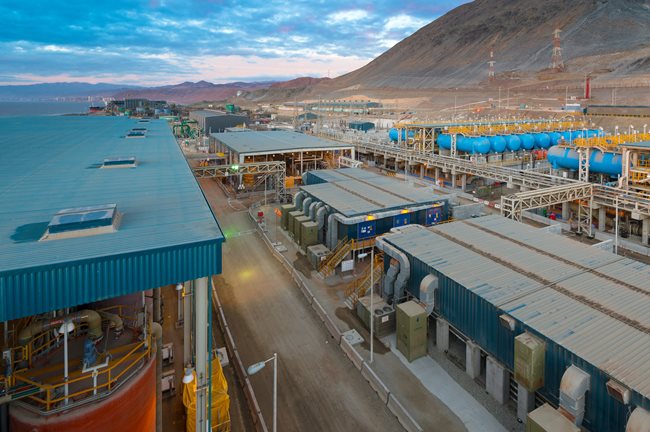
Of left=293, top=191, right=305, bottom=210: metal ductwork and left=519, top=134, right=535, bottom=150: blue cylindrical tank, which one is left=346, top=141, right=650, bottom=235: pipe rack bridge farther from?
left=519, top=134, right=535, bottom=150: blue cylindrical tank

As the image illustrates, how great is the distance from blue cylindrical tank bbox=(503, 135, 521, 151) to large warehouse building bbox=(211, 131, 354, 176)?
20768mm

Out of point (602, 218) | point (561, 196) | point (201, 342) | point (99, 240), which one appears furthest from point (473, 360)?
point (602, 218)

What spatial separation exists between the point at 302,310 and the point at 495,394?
10392 mm

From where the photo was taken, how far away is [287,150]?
51031 mm

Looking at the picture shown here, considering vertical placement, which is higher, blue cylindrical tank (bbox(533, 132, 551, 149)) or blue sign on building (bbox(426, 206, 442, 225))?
blue cylindrical tank (bbox(533, 132, 551, 149))

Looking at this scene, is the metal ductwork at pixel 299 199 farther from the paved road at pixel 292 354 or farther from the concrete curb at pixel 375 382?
the concrete curb at pixel 375 382

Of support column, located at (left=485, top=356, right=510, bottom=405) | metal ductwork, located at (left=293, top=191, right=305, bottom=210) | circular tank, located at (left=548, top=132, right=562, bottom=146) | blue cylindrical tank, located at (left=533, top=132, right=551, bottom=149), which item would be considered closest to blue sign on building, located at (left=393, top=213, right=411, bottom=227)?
metal ductwork, located at (left=293, top=191, right=305, bottom=210)

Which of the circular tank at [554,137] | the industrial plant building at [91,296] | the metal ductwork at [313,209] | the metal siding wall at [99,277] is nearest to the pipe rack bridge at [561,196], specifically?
the metal ductwork at [313,209]

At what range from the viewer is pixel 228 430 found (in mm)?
14203

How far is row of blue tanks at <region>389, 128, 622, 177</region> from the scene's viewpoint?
3625cm

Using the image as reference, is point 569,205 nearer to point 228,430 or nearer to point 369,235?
point 369,235

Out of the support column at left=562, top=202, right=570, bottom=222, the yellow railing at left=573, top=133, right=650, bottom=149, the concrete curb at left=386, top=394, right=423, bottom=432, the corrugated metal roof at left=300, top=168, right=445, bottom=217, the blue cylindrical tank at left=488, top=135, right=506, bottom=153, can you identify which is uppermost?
the blue cylindrical tank at left=488, top=135, right=506, bottom=153

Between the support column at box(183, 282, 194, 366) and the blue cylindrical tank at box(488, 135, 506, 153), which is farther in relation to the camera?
the blue cylindrical tank at box(488, 135, 506, 153)

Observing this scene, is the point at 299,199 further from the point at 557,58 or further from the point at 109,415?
the point at 557,58
